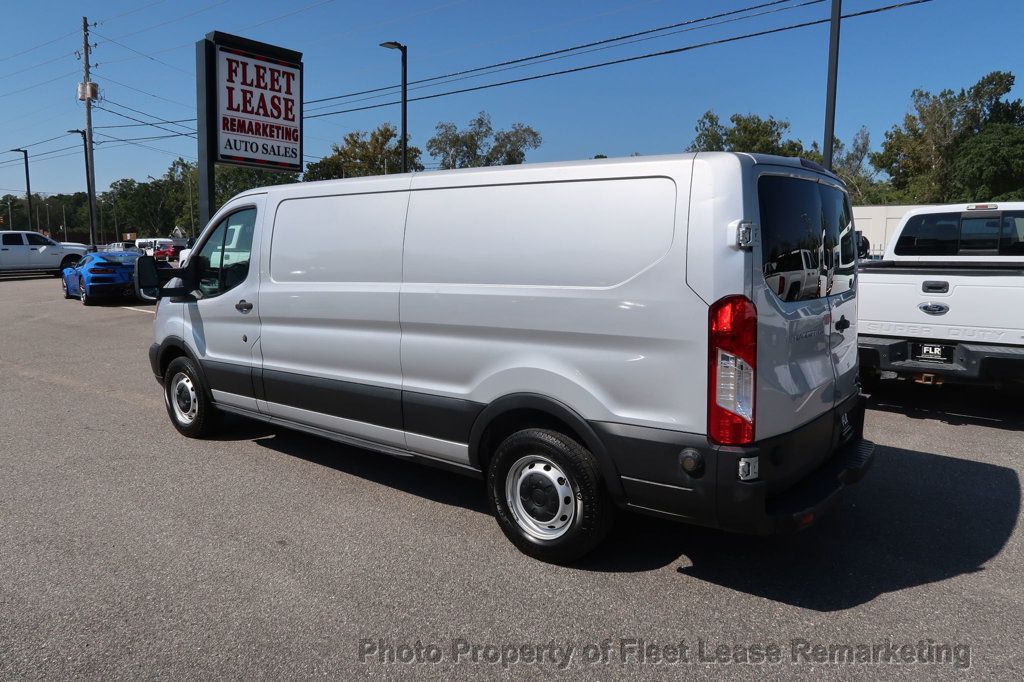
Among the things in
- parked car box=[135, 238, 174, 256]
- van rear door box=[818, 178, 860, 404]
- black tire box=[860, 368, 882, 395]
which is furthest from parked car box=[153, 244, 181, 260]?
van rear door box=[818, 178, 860, 404]

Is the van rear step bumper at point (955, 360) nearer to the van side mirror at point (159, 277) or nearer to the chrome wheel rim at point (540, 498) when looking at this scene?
the chrome wheel rim at point (540, 498)

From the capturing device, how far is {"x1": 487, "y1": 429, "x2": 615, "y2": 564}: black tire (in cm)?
361

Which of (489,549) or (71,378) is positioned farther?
(71,378)

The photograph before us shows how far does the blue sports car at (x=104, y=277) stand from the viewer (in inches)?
723

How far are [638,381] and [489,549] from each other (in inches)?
53.8

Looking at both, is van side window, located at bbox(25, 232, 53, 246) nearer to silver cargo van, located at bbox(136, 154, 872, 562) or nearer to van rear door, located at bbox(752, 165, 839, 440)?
silver cargo van, located at bbox(136, 154, 872, 562)

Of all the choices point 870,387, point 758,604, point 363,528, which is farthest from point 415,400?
point 870,387

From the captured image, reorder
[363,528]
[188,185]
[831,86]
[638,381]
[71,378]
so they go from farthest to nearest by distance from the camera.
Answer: [188,185] < [831,86] < [71,378] < [363,528] < [638,381]

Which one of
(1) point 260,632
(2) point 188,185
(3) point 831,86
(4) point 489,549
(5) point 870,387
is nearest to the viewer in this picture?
(1) point 260,632

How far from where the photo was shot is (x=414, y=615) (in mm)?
3305

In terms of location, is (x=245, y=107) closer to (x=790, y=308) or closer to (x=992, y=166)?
(x=790, y=308)

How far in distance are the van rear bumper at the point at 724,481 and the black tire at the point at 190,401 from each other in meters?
3.93

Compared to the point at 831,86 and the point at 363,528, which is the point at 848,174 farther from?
the point at 363,528

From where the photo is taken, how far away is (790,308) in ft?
11.2
